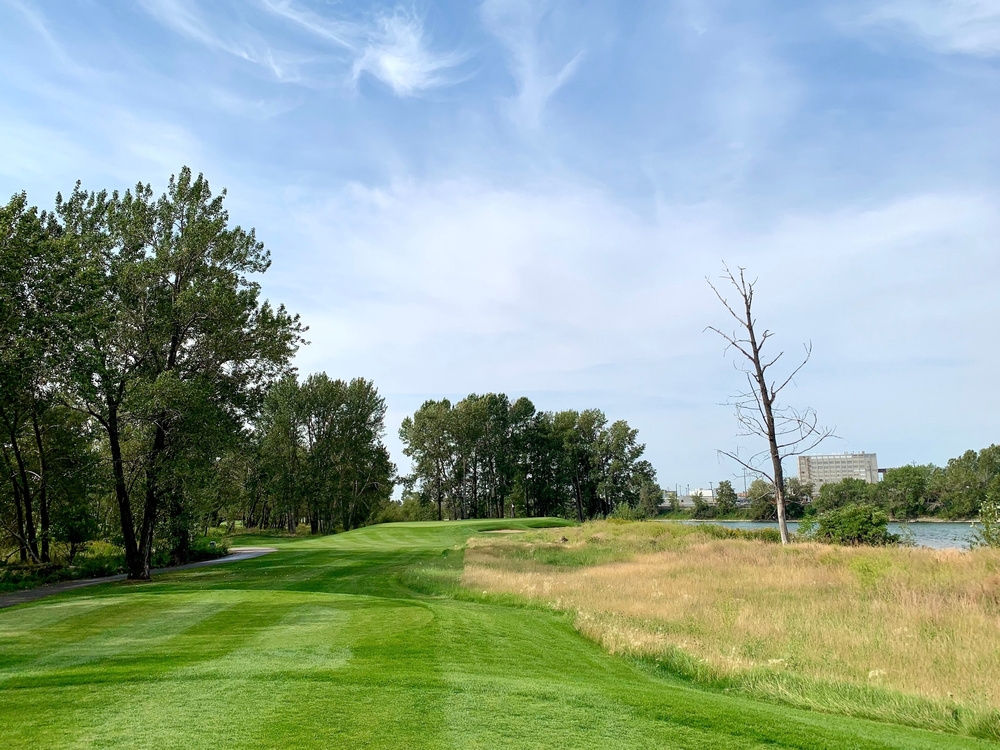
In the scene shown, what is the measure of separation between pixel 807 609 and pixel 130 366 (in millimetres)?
23418

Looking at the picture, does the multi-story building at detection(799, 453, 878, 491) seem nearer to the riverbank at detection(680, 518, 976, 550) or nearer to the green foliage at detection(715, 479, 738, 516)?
the green foliage at detection(715, 479, 738, 516)

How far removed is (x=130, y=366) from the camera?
80.6 feet

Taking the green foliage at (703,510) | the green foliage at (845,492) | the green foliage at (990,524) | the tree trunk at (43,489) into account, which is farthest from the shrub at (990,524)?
the green foliage at (703,510)

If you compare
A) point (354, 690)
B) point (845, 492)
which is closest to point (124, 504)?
point (354, 690)

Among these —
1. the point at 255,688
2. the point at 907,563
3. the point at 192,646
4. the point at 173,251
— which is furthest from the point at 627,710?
the point at 173,251

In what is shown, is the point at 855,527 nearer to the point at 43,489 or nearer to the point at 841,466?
the point at 43,489

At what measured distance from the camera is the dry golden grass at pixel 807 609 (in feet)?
27.8

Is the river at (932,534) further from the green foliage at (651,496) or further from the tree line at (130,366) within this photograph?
the green foliage at (651,496)

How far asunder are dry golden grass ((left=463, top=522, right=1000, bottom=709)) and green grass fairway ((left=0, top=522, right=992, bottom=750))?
1.32m

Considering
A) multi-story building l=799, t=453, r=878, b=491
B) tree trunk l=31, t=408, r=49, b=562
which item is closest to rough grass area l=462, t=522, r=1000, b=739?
tree trunk l=31, t=408, r=49, b=562

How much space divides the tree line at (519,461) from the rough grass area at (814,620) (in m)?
68.7

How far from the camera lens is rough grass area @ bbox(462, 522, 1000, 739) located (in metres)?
7.53

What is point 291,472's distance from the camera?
6731 centimetres

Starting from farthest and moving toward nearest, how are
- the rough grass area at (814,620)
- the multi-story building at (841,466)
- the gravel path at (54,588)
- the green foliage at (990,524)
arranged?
1. the multi-story building at (841,466)
2. the green foliage at (990,524)
3. the gravel path at (54,588)
4. the rough grass area at (814,620)
